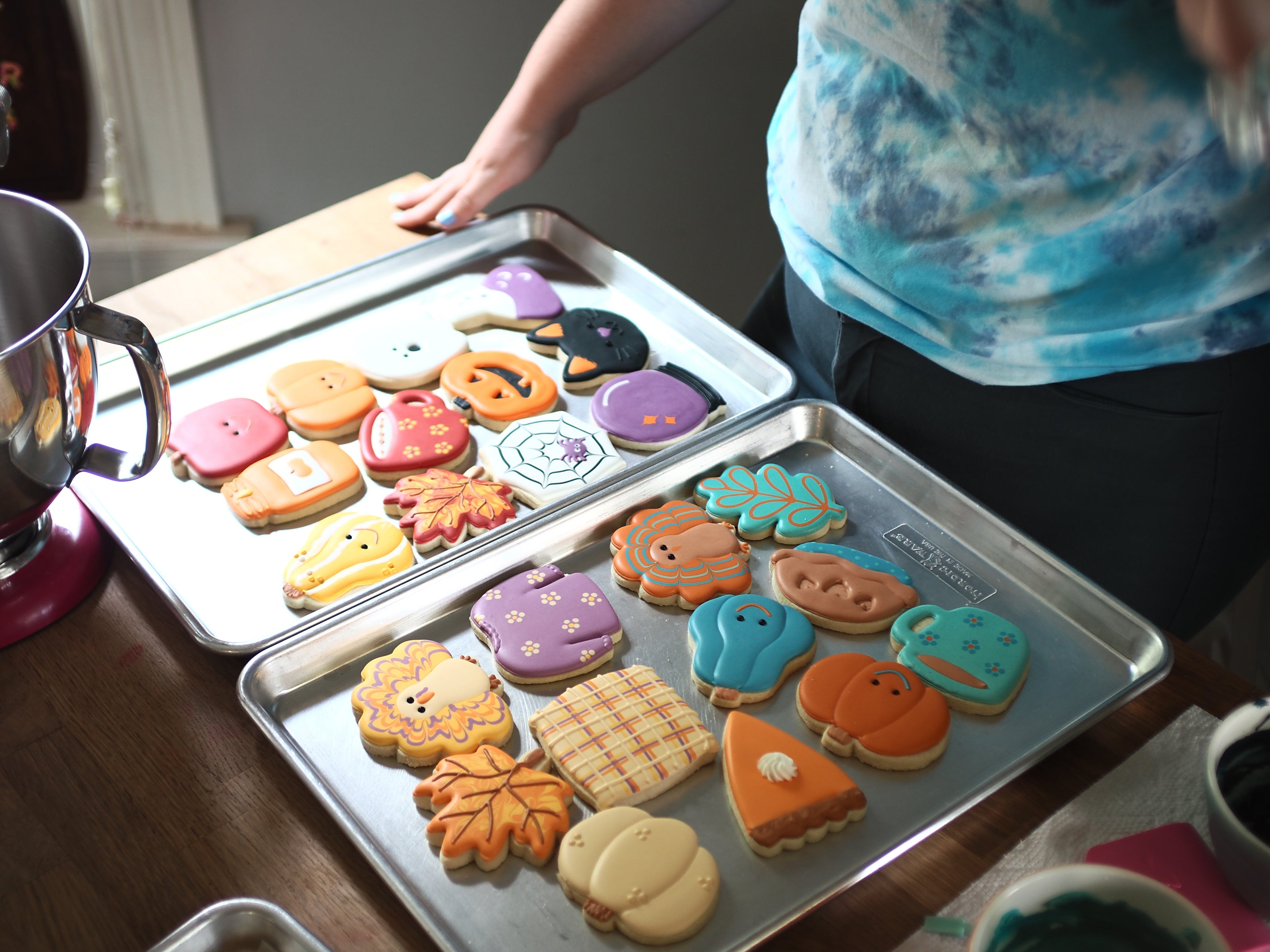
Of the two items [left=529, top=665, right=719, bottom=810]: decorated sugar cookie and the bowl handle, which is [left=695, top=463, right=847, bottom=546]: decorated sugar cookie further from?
the bowl handle

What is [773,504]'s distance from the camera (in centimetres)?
87

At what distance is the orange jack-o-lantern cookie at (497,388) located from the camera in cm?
98

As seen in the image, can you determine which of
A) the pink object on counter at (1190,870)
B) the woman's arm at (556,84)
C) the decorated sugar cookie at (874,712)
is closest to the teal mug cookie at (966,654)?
the decorated sugar cookie at (874,712)

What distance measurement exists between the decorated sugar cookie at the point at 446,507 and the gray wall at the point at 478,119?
1145 millimetres

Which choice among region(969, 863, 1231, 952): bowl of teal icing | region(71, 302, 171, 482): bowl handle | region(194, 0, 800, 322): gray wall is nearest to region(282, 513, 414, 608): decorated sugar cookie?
region(71, 302, 171, 482): bowl handle

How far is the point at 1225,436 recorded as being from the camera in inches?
33.2

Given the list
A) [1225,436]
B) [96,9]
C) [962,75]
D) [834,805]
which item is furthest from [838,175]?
[96,9]

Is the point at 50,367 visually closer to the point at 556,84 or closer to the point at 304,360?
the point at 304,360

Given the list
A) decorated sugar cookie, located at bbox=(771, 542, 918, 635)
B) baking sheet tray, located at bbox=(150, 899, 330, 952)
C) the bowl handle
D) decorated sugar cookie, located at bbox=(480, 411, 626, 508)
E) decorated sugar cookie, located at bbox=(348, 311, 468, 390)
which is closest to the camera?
baking sheet tray, located at bbox=(150, 899, 330, 952)

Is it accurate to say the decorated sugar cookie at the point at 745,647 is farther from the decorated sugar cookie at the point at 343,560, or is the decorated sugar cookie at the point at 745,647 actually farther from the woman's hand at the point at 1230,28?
the woman's hand at the point at 1230,28

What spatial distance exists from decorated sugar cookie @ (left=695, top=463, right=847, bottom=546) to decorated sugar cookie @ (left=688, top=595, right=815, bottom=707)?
0.08m

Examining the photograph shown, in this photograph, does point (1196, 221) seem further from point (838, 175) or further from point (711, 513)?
point (711, 513)

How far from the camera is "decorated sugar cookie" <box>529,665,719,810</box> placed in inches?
26.4

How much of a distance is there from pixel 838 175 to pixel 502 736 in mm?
492
